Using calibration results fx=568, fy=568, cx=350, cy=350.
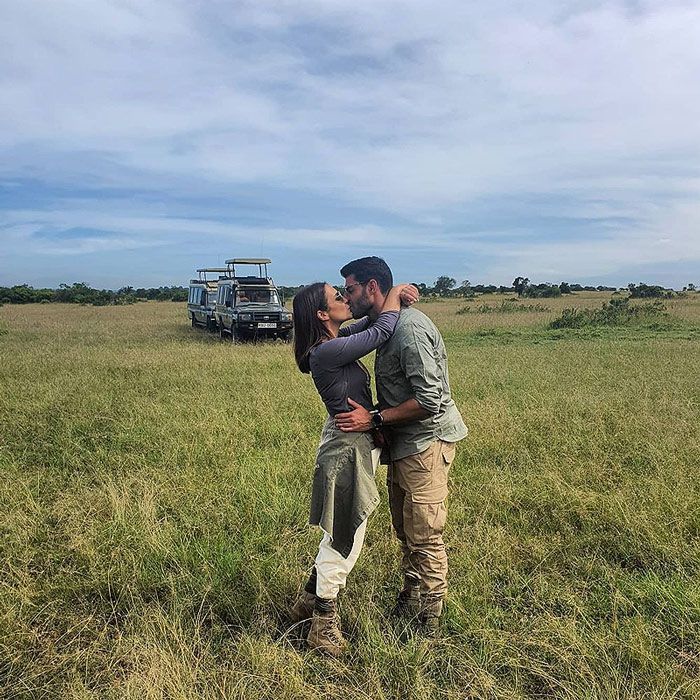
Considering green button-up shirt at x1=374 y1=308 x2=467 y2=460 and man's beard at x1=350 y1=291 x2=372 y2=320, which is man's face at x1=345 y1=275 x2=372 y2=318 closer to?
man's beard at x1=350 y1=291 x2=372 y2=320

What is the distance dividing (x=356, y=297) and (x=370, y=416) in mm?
568

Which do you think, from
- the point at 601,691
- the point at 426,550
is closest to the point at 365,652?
the point at 426,550

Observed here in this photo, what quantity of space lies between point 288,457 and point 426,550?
2716mm

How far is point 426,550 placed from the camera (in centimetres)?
282

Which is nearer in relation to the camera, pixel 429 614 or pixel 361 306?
pixel 361 306

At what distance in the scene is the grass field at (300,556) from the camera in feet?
8.39

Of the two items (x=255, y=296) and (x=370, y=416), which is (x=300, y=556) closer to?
(x=370, y=416)

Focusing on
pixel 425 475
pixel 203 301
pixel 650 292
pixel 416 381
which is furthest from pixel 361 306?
pixel 650 292

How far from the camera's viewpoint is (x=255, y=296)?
16.8 meters

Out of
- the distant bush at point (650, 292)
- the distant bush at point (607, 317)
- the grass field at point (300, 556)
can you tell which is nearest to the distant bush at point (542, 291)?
the distant bush at point (650, 292)

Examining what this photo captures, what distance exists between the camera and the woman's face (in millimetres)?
2686

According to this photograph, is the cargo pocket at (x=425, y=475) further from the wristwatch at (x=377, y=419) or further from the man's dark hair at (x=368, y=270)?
the man's dark hair at (x=368, y=270)

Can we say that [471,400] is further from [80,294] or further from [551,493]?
[80,294]

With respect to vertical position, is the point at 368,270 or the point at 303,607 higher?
the point at 368,270
